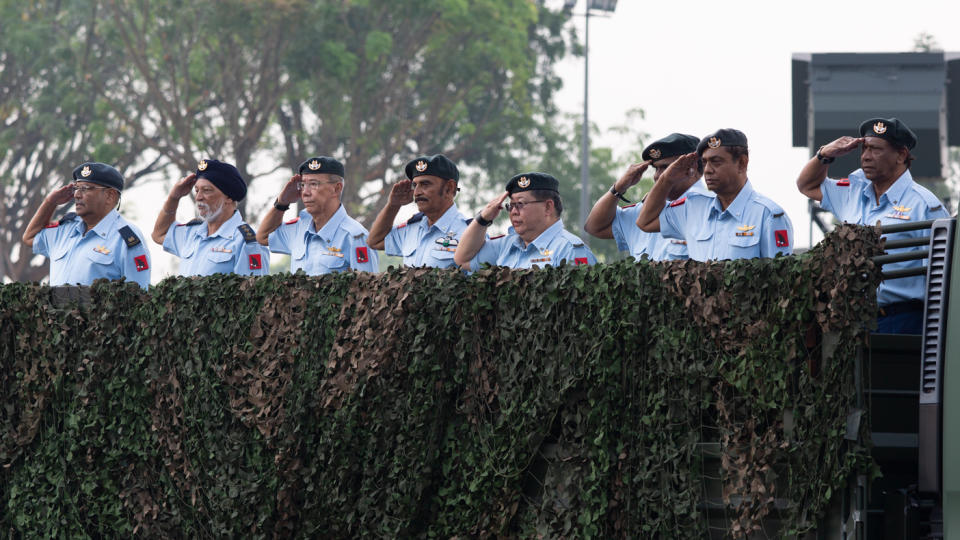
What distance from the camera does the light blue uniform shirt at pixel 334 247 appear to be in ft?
27.0

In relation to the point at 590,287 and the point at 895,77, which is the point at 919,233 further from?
the point at 895,77

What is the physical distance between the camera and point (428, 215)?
7.94m

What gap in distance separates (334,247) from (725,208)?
2.84 metres

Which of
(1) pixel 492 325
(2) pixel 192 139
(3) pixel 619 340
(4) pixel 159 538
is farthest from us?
(2) pixel 192 139

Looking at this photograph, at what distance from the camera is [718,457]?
4.86m

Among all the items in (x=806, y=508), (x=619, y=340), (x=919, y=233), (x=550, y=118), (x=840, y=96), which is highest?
(x=550, y=118)

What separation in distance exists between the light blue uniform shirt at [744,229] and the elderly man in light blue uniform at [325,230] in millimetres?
2524

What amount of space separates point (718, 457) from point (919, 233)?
1.60 m

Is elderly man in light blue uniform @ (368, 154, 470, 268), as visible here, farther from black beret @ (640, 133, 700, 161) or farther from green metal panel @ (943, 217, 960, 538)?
green metal panel @ (943, 217, 960, 538)

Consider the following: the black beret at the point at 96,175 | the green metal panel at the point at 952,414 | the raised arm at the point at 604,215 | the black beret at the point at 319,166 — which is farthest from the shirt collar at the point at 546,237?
the green metal panel at the point at 952,414

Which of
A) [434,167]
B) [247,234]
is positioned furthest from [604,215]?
[247,234]

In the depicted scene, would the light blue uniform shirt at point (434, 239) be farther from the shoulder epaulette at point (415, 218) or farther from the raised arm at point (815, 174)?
the raised arm at point (815, 174)

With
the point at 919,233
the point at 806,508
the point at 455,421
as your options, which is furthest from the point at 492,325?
the point at 919,233

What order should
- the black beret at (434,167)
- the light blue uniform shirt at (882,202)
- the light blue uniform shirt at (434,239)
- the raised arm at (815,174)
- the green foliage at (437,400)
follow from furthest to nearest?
the light blue uniform shirt at (434,239), the black beret at (434,167), the raised arm at (815,174), the light blue uniform shirt at (882,202), the green foliage at (437,400)
